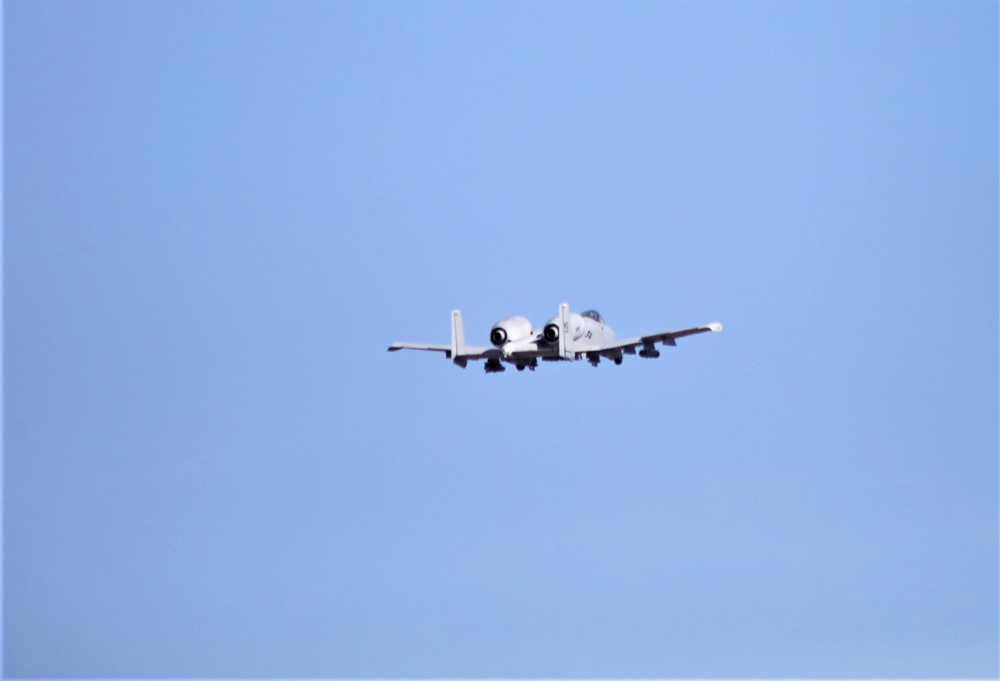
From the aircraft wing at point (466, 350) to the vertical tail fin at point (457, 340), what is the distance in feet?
0.74

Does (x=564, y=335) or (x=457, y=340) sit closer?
(x=564, y=335)

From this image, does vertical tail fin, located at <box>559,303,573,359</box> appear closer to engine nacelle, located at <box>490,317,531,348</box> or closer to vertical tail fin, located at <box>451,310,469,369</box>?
engine nacelle, located at <box>490,317,531,348</box>

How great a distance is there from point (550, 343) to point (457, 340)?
490cm

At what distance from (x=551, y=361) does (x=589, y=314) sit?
228 inches

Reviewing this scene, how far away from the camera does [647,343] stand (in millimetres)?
129500

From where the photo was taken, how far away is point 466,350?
130m

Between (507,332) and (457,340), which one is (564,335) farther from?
(457,340)

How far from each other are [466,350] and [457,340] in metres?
0.61

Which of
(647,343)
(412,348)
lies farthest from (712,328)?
(412,348)

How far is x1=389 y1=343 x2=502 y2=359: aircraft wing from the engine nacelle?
134 cm

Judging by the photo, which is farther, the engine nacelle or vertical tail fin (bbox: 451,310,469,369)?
vertical tail fin (bbox: 451,310,469,369)

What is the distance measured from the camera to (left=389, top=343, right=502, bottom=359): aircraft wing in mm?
128500

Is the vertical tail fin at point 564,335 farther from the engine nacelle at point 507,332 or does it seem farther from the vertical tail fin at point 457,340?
the vertical tail fin at point 457,340

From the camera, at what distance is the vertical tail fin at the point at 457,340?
130 m
